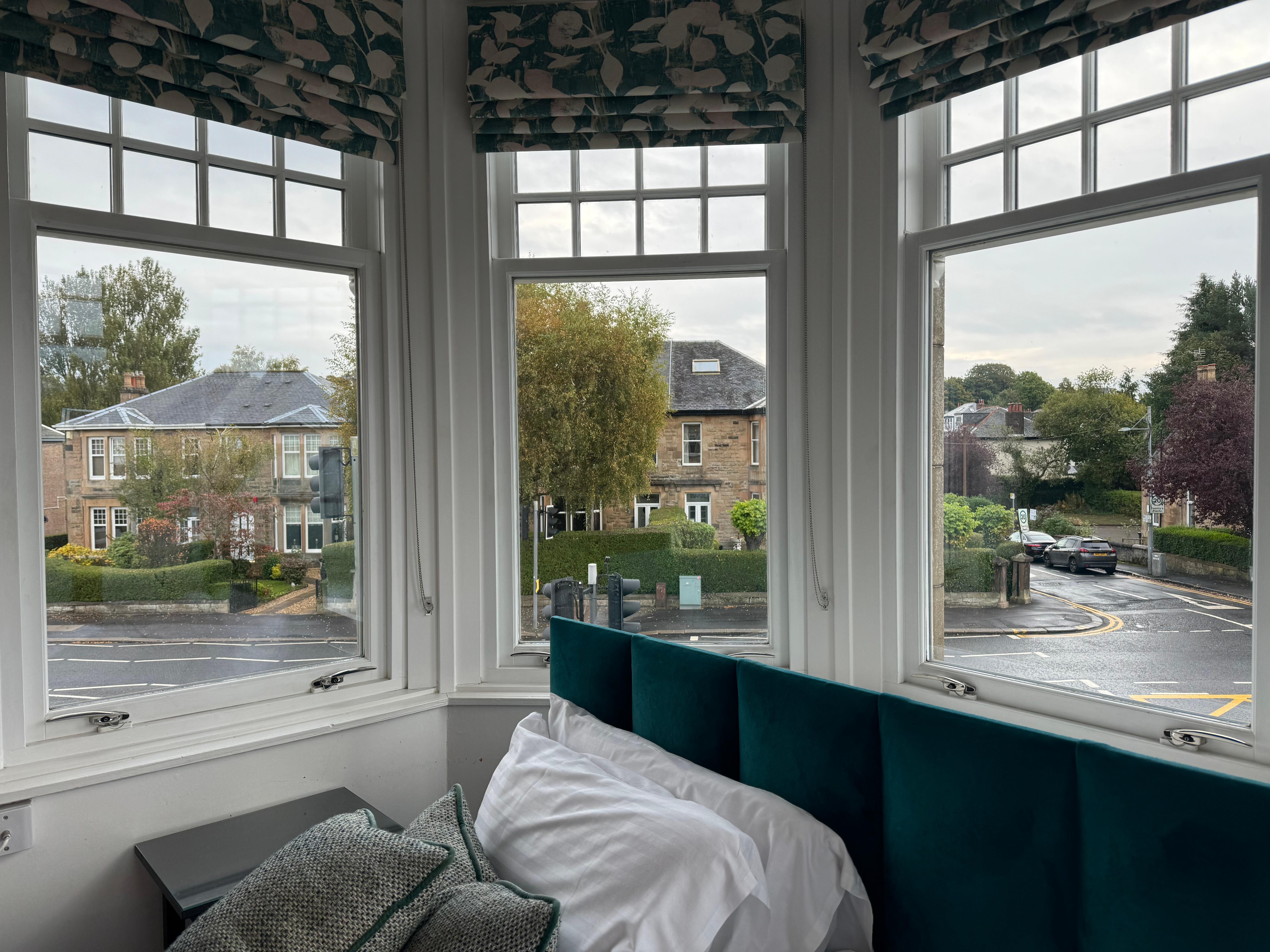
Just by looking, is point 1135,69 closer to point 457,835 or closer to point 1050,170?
point 1050,170

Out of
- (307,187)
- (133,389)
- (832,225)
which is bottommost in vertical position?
(133,389)

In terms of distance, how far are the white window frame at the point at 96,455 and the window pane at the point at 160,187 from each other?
542 mm

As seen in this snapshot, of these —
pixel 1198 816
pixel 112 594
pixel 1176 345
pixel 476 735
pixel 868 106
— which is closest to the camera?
pixel 1198 816

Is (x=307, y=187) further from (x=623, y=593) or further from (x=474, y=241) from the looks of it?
(x=623, y=593)

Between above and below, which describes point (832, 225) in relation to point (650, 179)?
below

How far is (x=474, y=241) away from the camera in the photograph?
217cm

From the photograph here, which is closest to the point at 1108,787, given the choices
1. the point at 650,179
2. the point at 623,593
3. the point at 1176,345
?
the point at 1176,345

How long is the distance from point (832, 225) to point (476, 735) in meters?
1.70

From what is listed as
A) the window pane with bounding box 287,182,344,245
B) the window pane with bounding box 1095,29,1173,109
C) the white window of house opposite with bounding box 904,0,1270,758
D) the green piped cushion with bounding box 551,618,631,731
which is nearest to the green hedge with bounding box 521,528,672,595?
Result: the green piped cushion with bounding box 551,618,631,731

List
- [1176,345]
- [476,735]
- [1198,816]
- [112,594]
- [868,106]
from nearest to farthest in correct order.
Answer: [1198,816] → [1176,345] → [112,594] → [868,106] → [476,735]

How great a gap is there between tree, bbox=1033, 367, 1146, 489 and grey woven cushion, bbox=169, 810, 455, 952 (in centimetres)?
158

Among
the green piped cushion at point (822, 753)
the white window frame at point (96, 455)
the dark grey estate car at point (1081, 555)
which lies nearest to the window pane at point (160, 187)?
the white window frame at point (96, 455)

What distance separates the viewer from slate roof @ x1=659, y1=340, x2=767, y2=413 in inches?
85.7

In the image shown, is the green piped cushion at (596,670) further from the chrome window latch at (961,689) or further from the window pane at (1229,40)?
the window pane at (1229,40)
